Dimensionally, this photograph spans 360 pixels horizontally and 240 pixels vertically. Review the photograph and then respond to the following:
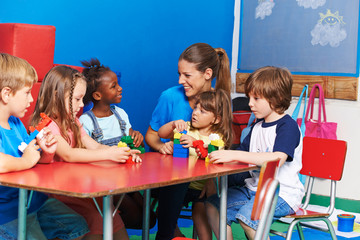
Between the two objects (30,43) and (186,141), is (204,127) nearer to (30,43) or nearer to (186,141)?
(186,141)

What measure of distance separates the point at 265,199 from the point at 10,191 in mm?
1002

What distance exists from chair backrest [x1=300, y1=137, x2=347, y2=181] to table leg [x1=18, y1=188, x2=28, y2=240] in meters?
1.63

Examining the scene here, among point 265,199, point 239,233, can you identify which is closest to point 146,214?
point 265,199

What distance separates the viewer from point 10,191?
194 centimetres

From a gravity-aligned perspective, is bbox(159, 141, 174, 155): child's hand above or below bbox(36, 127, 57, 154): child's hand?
below

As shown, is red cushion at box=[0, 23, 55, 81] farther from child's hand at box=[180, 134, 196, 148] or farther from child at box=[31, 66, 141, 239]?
child's hand at box=[180, 134, 196, 148]

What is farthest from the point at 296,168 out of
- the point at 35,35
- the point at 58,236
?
the point at 35,35

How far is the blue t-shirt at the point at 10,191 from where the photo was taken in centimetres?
191

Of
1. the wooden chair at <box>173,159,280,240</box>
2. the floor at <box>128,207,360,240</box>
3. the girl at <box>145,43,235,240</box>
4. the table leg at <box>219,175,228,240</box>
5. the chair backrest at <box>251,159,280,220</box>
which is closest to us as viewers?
the wooden chair at <box>173,159,280,240</box>

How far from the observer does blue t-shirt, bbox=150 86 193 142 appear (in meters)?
3.06

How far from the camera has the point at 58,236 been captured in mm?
2166

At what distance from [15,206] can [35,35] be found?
1.16 meters

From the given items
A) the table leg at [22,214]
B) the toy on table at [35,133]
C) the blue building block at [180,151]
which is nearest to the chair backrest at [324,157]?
the blue building block at [180,151]

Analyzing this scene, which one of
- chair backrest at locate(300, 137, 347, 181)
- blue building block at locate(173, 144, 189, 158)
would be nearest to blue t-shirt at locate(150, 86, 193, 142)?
blue building block at locate(173, 144, 189, 158)
